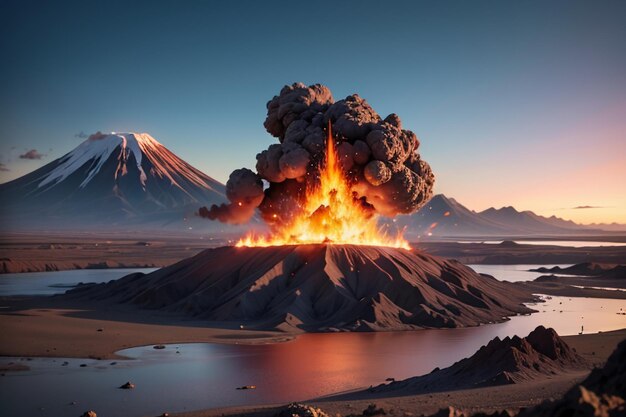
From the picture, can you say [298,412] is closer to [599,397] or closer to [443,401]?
[443,401]

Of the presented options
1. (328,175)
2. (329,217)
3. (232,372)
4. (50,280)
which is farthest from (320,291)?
(50,280)

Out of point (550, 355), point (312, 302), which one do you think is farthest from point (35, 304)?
point (550, 355)

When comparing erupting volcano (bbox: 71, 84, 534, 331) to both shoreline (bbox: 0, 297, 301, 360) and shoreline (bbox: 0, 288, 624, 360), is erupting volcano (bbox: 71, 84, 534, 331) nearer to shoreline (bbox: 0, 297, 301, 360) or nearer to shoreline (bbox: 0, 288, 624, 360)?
shoreline (bbox: 0, 288, 624, 360)

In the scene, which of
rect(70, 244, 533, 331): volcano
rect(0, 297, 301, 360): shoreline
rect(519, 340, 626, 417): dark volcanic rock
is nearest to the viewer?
rect(519, 340, 626, 417): dark volcanic rock

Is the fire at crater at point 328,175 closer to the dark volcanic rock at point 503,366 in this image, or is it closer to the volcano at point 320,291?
the volcano at point 320,291

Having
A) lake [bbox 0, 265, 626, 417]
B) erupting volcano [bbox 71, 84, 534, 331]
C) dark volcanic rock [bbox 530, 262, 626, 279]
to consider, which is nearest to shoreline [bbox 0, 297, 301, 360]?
lake [bbox 0, 265, 626, 417]

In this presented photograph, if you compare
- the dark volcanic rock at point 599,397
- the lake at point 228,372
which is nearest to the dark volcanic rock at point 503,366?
the lake at point 228,372
